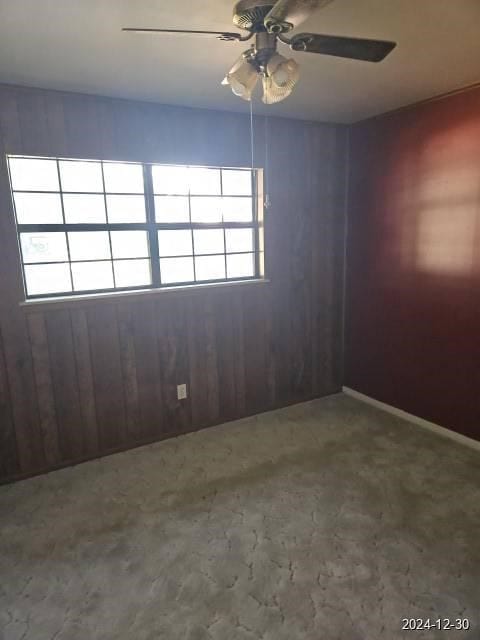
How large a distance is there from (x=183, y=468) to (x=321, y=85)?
8.97ft

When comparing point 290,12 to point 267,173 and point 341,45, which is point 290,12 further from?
point 267,173

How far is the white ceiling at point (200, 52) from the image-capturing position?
1.62 m

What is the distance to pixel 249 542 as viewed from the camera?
208 cm

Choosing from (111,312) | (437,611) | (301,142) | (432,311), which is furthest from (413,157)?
(437,611)

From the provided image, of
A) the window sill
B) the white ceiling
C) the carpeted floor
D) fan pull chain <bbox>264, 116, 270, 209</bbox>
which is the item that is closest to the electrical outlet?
the carpeted floor

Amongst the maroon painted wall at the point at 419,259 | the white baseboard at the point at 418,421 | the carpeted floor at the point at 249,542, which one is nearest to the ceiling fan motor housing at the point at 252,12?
the maroon painted wall at the point at 419,259

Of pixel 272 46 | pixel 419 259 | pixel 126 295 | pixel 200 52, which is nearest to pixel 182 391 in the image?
pixel 126 295

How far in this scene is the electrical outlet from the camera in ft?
10.6

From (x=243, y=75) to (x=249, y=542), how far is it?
220 cm

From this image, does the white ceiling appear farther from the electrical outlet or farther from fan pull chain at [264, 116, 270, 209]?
the electrical outlet

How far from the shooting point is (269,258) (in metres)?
3.45

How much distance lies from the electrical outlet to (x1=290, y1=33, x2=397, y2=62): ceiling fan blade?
244 cm

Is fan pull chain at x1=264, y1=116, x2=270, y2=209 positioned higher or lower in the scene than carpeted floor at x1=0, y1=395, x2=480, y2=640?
higher

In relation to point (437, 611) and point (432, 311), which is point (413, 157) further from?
point (437, 611)
